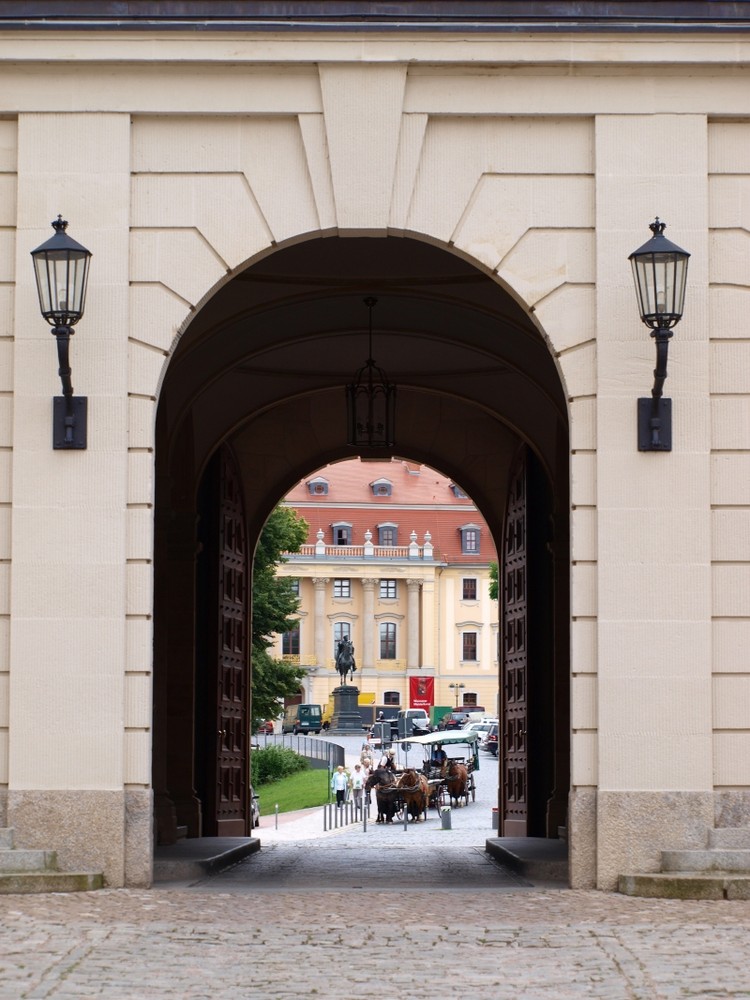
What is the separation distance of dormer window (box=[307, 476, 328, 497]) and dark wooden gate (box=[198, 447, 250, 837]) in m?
72.6

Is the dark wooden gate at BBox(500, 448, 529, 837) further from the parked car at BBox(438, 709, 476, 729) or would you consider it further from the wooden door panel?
the parked car at BBox(438, 709, 476, 729)

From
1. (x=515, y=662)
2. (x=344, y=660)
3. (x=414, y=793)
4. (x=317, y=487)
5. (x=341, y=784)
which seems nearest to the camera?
(x=515, y=662)

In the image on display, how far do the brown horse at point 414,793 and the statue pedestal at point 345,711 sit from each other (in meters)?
48.4

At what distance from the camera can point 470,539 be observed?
94.3m

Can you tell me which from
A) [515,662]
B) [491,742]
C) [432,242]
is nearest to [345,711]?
[491,742]

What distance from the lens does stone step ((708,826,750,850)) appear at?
1091cm

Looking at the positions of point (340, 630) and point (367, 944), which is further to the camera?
point (340, 630)

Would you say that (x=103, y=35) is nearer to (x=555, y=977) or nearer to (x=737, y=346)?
(x=737, y=346)

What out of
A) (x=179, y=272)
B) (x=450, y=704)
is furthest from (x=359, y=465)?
(x=179, y=272)

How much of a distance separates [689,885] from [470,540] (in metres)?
84.0

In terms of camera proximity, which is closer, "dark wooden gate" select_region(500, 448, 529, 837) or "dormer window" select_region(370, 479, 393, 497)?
"dark wooden gate" select_region(500, 448, 529, 837)

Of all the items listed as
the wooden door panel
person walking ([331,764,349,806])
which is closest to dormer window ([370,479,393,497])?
person walking ([331,764,349,806])

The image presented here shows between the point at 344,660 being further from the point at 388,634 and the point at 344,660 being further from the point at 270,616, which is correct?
the point at 270,616

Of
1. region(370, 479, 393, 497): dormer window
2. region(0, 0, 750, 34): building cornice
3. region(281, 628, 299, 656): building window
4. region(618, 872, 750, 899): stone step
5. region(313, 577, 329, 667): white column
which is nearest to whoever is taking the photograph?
region(618, 872, 750, 899): stone step
